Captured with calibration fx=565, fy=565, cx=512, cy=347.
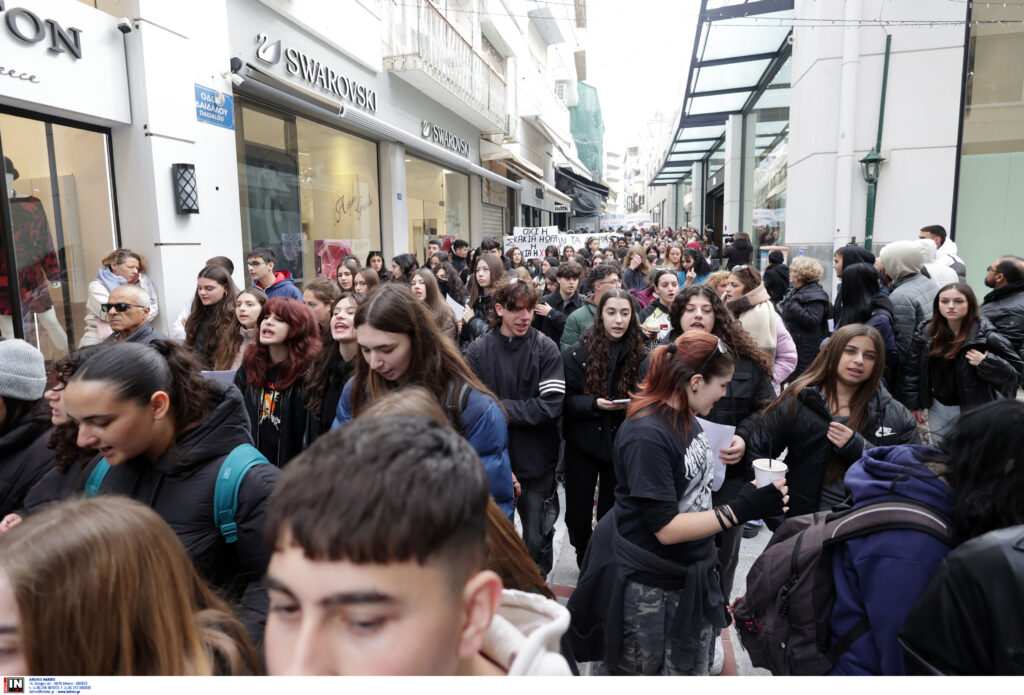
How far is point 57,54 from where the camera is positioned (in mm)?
5238

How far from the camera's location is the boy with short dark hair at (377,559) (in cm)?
74

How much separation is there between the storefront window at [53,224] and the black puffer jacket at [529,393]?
15.9 ft

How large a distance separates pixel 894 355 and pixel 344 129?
9.71 m

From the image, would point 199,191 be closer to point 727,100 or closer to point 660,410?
point 660,410

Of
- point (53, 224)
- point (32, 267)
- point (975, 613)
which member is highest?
point (53, 224)

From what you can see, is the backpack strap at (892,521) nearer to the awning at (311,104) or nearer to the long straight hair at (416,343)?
the long straight hair at (416,343)

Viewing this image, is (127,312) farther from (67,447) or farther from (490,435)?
(490,435)

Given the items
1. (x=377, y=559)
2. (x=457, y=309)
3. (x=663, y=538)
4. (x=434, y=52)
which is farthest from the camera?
(x=434, y=52)

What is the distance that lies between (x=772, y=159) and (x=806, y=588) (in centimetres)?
1408

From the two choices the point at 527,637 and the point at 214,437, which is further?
the point at 214,437

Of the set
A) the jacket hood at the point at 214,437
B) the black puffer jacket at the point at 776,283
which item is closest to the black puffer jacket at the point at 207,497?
the jacket hood at the point at 214,437

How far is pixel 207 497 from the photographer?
1.78 m

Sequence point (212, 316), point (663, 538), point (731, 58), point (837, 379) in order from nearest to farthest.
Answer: point (663, 538) < point (837, 379) < point (212, 316) < point (731, 58)

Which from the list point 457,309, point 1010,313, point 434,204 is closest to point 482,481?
point 457,309
